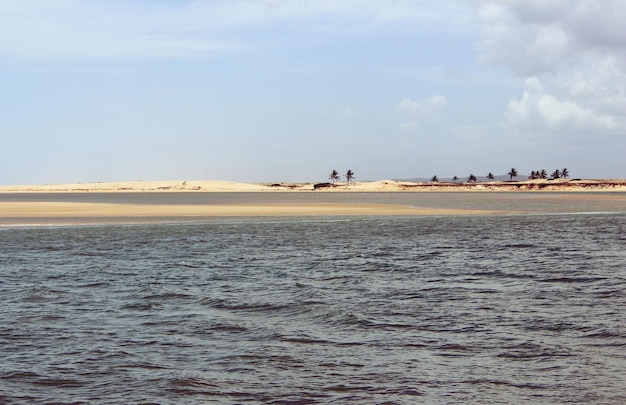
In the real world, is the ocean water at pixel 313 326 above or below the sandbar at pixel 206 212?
below

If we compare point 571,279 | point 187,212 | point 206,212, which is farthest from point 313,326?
point 187,212

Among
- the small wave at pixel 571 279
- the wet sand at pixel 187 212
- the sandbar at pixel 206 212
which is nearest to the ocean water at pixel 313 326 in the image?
the small wave at pixel 571 279

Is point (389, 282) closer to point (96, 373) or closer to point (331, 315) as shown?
point (331, 315)

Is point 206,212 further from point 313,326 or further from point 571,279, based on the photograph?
point 313,326

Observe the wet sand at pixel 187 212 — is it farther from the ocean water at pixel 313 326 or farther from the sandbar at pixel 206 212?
the ocean water at pixel 313 326

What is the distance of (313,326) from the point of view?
48.5 ft

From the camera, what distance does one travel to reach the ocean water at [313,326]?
10.4m

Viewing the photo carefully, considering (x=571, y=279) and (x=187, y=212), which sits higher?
(x=187, y=212)

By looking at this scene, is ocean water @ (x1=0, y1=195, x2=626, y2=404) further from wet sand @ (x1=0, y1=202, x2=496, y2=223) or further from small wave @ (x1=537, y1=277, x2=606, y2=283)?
wet sand @ (x1=0, y1=202, x2=496, y2=223)

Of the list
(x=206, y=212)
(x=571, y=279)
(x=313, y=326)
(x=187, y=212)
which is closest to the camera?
(x=313, y=326)

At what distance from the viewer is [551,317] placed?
50.6 feet

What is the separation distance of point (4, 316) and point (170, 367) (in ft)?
20.7

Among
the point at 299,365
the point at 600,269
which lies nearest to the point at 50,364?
the point at 299,365

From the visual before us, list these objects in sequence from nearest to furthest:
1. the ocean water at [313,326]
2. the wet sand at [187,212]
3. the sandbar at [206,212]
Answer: the ocean water at [313,326], the wet sand at [187,212], the sandbar at [206,212]
